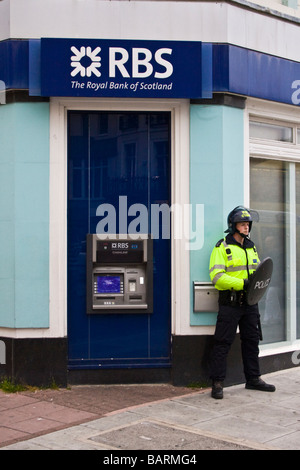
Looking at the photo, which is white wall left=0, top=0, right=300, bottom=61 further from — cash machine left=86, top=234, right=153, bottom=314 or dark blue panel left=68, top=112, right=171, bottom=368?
cash machine left=86, top=234, right=153, bottom=314

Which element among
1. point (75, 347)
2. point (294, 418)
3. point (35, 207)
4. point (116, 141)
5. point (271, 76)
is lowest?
point (294, 418)

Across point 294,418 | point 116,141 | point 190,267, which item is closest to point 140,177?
point 116,141

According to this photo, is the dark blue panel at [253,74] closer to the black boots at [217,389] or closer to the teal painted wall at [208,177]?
the teal painted wall at [208,177]

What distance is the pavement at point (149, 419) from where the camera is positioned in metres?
5.48

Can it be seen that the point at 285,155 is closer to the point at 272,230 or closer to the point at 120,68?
the point at 272,230

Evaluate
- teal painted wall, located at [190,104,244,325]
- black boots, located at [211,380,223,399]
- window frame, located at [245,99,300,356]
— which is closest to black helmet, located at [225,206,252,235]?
teal painted wall, located at [190,104,244,325]

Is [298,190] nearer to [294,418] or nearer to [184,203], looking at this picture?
[184,203]

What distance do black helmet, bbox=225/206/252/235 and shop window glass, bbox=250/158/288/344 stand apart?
41.9 inches

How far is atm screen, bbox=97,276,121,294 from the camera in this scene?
7.43m

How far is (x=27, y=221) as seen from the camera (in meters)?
7.25
